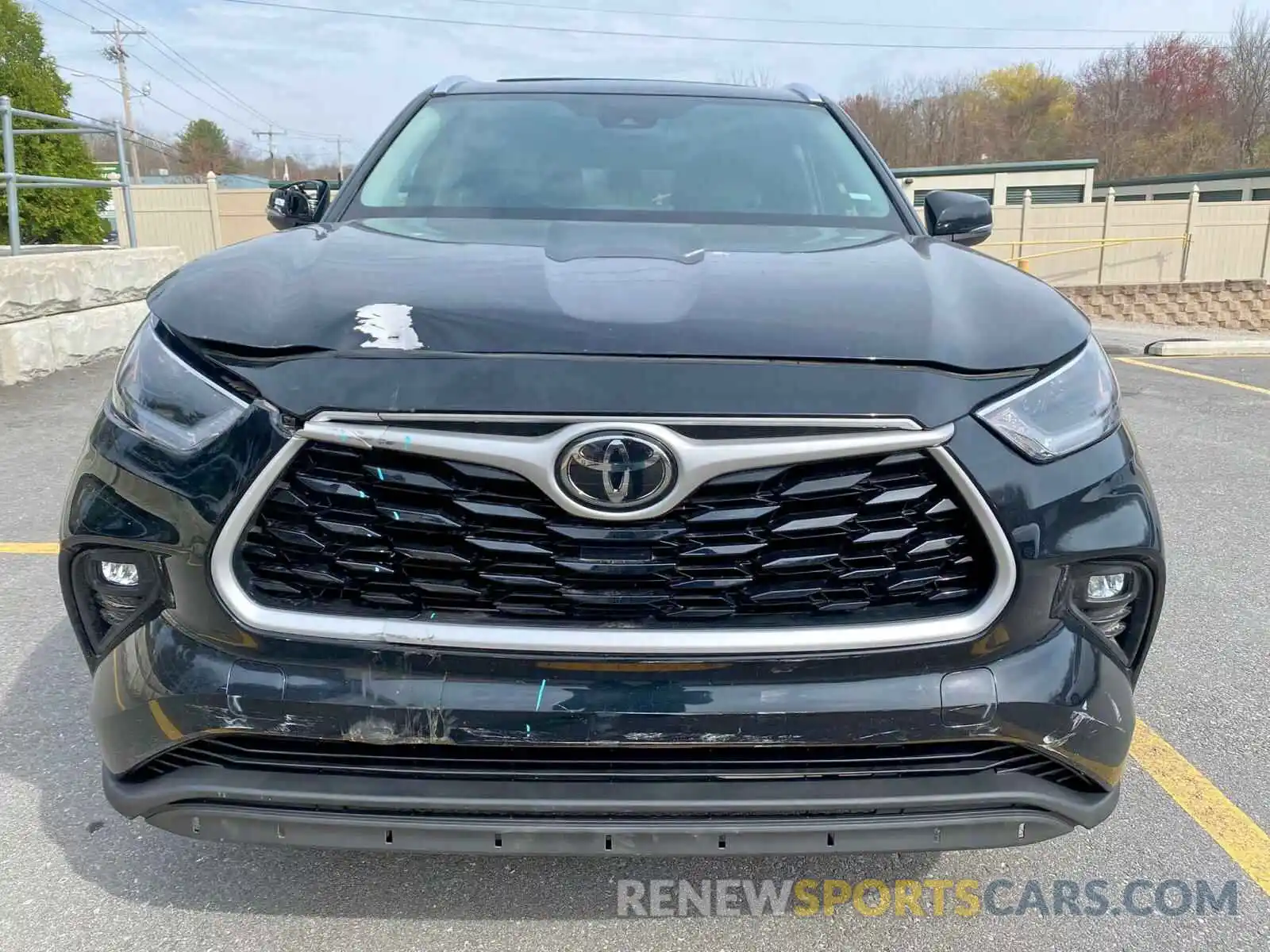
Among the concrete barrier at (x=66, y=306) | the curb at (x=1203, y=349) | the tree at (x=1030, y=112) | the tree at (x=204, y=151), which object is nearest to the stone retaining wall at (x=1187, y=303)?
the curb at (x=1203, y=349)

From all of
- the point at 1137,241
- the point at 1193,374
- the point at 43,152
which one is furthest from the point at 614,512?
the point at 1137,241

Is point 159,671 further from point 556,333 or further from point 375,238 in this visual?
point 375,238

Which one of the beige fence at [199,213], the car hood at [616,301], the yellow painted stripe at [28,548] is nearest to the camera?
the car hood at [616,301]

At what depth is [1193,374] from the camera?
8.63m

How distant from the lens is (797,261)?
1966 mm

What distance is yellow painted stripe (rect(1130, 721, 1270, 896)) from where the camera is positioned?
6.70 feet

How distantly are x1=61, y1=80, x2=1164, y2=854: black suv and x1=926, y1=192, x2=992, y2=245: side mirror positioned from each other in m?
1.15

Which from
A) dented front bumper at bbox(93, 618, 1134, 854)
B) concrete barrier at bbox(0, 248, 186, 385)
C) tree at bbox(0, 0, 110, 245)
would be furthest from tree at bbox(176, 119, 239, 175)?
dented front bumper at bbox(93, 618, 1134, 854)

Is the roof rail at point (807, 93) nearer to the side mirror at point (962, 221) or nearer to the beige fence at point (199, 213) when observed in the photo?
the side mirror at point (962, 221)

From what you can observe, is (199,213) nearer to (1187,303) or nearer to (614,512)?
(614,512)

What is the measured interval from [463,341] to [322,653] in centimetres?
53

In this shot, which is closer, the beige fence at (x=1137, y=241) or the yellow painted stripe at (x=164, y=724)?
the yellow painted stripe at (x=164, y=724)

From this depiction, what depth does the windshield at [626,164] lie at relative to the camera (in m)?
2.55

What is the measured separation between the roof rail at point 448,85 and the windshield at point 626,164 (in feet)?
0.20
